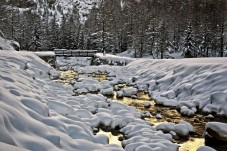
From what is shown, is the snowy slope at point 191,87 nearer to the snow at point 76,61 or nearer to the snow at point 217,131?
the snow at point 217,131

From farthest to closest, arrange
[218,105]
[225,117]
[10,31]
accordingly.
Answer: [10,31] → [218,105] → [225,117]

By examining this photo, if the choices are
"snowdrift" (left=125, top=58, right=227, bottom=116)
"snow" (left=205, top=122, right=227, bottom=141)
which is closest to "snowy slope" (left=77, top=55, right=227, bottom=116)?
"snowdrift" (left=125, top=58, right=227, bottom=116)

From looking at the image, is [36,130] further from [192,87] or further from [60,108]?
[192,87]

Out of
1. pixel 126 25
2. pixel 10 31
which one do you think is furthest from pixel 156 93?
pixel 10 31

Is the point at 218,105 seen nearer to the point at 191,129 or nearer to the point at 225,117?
the point at 225,117

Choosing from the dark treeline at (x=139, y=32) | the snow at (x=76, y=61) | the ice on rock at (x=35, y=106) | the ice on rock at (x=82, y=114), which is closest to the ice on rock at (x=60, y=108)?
the ice on rock at (x=82, y=114)

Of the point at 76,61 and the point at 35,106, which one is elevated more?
the point at 35,106

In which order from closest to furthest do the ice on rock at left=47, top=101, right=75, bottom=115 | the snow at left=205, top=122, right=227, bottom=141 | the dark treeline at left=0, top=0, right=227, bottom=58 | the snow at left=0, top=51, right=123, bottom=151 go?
the snow at left=0, top=51, right=123, bottom=151
the snow at left=205, top=122, right=227, bottom=141
the ice on rock at left=47, top=101, right=75, bottom=115
the dark treeline at left=0, top=0, right=227, bottom=58

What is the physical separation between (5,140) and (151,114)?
25.4ft

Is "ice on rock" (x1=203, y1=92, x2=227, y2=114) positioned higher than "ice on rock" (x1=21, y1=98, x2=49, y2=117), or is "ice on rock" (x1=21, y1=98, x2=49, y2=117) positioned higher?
"ice on rock" (x1=21, y1=98, x2=49, y2=117)

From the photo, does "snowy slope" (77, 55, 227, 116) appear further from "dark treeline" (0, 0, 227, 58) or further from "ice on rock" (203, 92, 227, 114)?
"dark treeline" (0, 0, 227, 58)

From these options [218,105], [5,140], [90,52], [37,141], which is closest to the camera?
[5,140]

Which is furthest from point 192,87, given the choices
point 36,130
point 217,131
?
point 36,130

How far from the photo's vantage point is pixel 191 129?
9.80m
